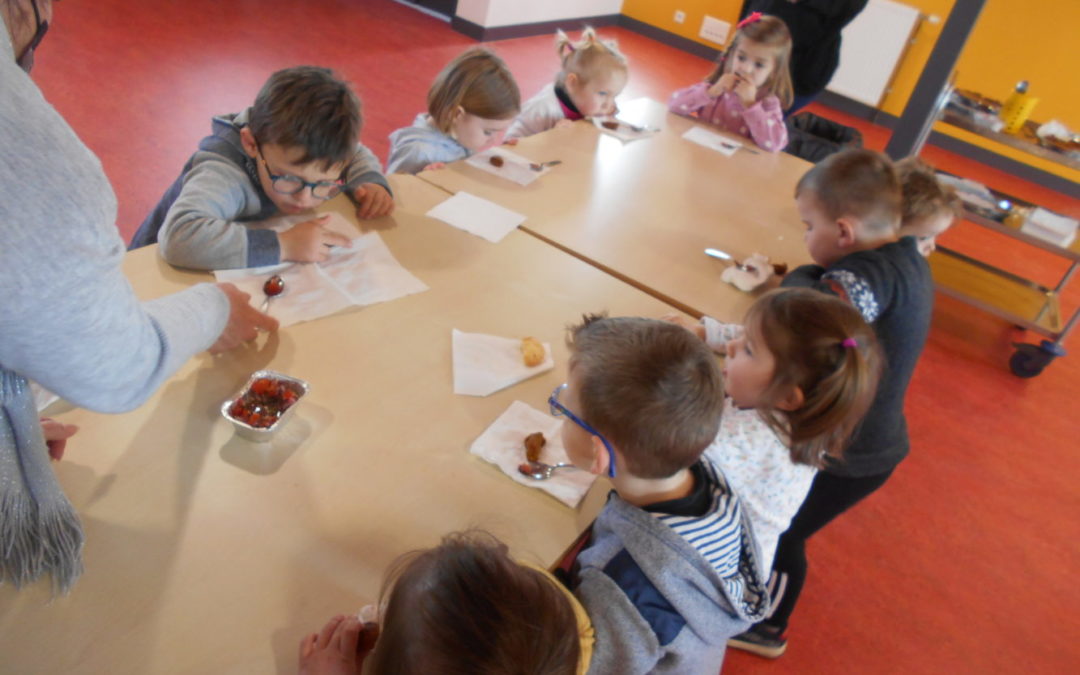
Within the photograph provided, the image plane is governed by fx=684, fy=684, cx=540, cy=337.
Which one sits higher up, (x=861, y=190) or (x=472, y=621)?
(x=861, y=190)

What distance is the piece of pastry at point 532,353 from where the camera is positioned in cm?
140

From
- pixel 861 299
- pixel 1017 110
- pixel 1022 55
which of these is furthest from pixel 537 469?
pixel 1022 55

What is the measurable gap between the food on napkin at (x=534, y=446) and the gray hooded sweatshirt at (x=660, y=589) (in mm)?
162

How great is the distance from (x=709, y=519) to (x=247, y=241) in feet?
3.59

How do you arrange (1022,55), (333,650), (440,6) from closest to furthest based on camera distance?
(333,650) < (1022,55) < (440,6)

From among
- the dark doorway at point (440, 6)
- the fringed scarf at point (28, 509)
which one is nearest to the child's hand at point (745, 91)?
the fringed scarf at point (28, 509)

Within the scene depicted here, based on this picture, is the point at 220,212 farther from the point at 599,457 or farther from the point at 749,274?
A: the point at 749,274

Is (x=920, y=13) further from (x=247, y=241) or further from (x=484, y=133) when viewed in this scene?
(x=247, y=241)

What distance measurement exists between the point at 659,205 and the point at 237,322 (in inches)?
56.3

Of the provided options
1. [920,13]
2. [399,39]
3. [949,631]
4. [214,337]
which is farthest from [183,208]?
[920,13]

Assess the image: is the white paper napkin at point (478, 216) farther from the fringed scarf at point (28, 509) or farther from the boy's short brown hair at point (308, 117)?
the fringed scarf at point (28, 509)

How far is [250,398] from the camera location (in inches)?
45.0

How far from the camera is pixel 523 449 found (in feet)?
3.99

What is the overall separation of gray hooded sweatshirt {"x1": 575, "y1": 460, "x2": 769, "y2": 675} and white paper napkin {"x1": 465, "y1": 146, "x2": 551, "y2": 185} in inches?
53.0
